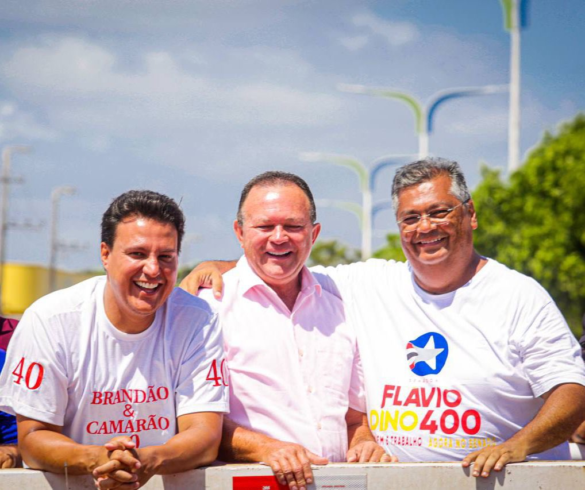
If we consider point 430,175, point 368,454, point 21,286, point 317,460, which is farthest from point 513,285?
point 21,286

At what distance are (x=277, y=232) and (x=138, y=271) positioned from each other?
871mm

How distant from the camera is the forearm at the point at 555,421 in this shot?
409cm

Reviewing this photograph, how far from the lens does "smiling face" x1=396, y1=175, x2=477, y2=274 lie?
4.60m

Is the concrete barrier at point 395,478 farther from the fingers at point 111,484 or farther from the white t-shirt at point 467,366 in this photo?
the white t-shirt at point 467,366

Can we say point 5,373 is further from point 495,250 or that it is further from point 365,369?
point 495,250

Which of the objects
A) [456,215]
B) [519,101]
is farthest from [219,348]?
[519,101]

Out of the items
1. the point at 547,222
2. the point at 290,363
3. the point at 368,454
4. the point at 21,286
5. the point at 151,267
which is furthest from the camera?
the point at 21,286

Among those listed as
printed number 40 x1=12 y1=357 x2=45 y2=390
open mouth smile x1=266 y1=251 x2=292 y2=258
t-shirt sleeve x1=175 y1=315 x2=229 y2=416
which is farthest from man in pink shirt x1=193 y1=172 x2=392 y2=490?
printed number 40 x1=12 y1=357 x2=45 y2=390

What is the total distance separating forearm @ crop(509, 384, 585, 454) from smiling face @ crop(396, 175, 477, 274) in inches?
33.2

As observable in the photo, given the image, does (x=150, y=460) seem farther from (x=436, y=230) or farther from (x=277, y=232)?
(x=436, y=230)

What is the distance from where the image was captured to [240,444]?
4301 mm

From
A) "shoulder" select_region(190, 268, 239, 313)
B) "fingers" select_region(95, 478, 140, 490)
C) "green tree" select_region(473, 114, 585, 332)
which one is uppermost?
"green tree" select_region(473, 114, 585, 332)

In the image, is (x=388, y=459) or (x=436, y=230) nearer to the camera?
(x=388, y=459)

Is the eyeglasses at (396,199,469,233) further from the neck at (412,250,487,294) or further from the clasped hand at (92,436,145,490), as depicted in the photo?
the clasped hand at (92,436,145,490)
